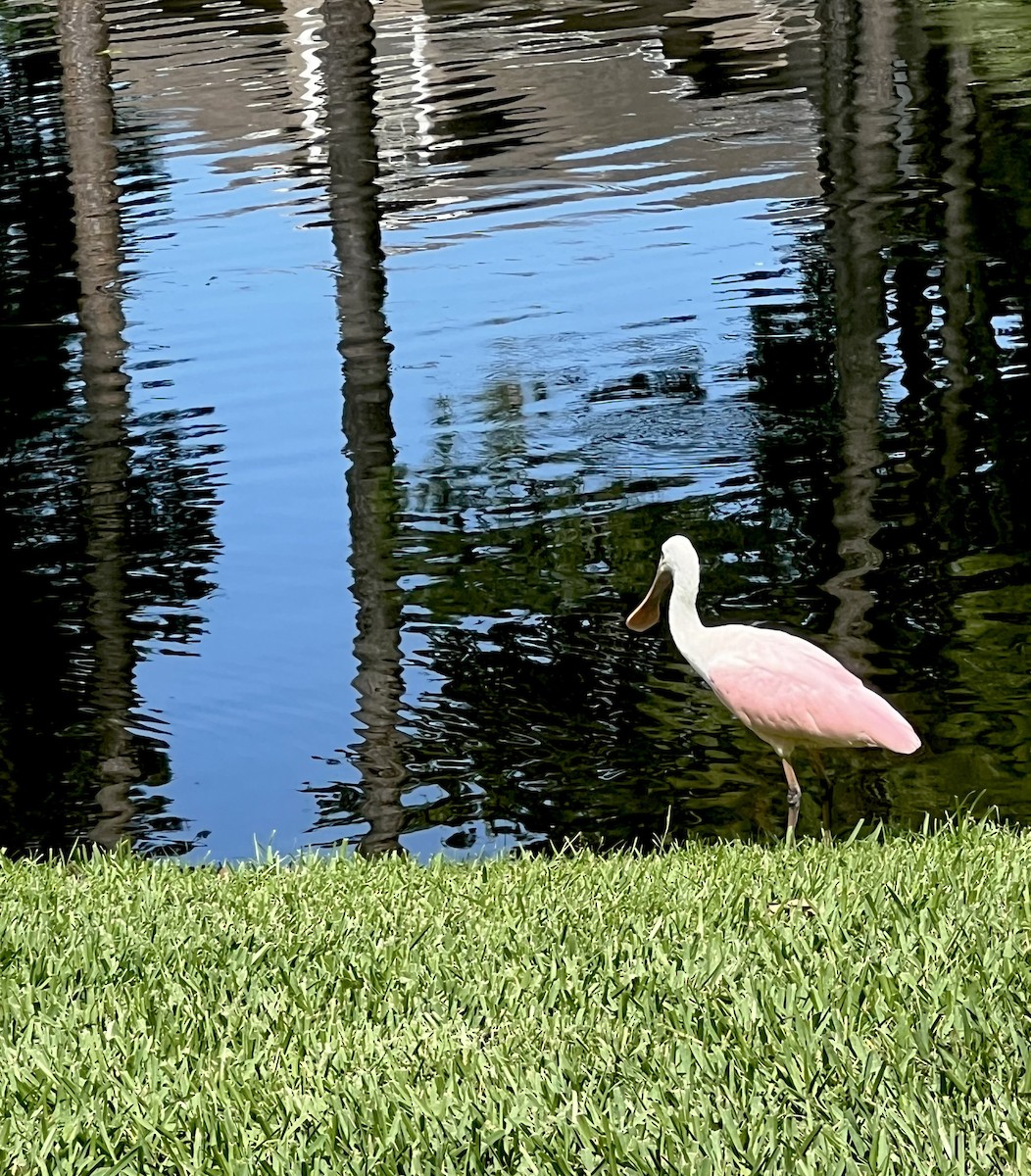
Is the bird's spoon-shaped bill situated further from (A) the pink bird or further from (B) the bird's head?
(A) the pink bird

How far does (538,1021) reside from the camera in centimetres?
427

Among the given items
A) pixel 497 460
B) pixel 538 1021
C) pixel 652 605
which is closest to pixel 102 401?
pixel 497 460

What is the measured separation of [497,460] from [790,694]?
5470 mm

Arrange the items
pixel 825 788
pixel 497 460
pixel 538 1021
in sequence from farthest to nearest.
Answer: pixel 497 460 < pixel 825 788 < pixel 538 1021

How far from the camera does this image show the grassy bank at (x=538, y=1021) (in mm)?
3621

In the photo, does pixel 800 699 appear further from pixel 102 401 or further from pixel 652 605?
pixel 102 401

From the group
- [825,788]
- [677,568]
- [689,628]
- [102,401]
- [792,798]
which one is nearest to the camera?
[792,798]

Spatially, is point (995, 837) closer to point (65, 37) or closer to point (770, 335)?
point (770, 335)

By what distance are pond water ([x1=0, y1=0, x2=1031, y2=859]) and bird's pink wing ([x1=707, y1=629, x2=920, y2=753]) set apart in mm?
695

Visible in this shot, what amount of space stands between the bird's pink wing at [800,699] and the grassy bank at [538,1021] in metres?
0.54

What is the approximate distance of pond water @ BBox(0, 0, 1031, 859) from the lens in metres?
7.76

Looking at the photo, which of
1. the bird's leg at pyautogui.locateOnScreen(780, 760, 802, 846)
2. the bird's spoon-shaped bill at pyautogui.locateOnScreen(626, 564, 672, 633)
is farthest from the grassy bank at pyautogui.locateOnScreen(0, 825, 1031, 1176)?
the bird's spoon-shaped bill at pyautogui.locateOnScreen(626, 564, 672, 633)

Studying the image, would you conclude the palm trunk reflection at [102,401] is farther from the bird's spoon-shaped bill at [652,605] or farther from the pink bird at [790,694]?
the pink bird at [790,694]

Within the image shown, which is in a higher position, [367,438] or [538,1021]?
[538,1021]
